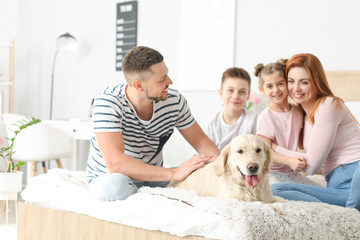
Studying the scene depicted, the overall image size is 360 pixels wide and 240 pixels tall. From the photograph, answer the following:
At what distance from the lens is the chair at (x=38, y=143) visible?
3.70 meters

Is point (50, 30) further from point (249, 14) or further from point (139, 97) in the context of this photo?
point (139, 97)

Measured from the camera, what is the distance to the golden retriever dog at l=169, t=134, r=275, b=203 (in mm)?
1623

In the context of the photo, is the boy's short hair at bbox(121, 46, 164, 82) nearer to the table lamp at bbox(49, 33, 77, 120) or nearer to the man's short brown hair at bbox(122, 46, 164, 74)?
→ the man's short brown hair at bbox(122, 46, 164, 74)

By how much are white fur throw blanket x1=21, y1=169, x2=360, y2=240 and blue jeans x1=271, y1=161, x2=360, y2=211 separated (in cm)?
23

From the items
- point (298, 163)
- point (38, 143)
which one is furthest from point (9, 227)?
point (298, 163)

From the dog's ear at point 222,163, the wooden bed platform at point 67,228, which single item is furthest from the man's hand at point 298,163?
the wooden bed platform at point 67,228

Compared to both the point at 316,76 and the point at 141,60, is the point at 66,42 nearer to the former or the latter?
the point at 141,60

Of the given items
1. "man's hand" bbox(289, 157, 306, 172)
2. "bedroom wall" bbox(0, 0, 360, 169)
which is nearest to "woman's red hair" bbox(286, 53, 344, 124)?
"man's hand" bbox(289, 157, 306, 172)

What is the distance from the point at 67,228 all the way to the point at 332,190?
1.13 metres

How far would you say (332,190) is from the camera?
75.6 inches

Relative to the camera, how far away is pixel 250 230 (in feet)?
4.45

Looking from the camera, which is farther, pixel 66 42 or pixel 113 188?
pixel 66 42

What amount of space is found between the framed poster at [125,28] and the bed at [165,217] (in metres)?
2.38

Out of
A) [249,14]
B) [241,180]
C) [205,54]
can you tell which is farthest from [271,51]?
[241,180]
